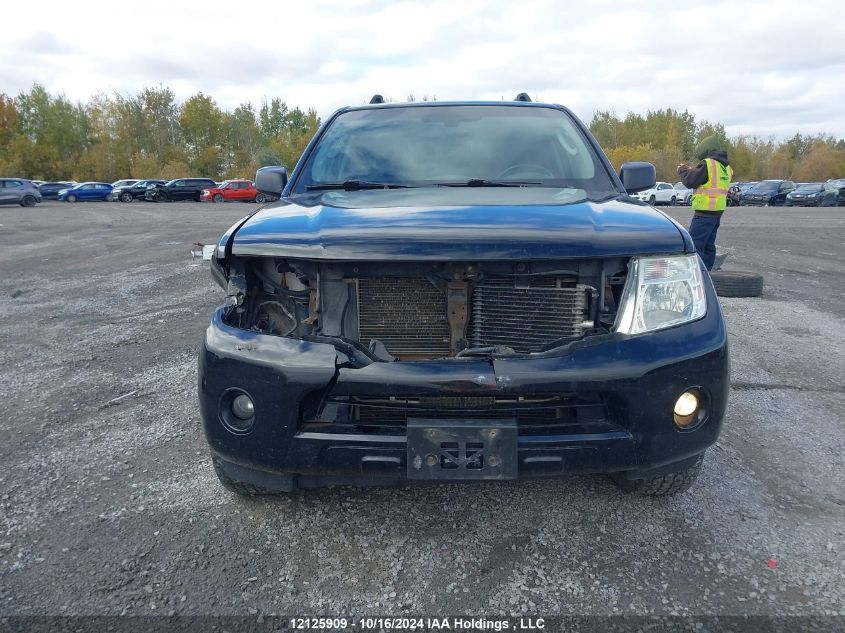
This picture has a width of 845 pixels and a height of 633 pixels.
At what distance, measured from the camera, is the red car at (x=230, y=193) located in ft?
121

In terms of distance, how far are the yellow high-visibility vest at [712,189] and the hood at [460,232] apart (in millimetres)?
5272

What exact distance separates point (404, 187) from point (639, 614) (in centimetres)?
209

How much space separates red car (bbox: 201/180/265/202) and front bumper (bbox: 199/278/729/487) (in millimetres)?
36487

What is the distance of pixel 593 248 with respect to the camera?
6.97 feet

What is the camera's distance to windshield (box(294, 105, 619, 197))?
319cm

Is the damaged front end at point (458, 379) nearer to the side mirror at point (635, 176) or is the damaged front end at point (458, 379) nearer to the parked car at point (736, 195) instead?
the side mirror at point (635, 176)

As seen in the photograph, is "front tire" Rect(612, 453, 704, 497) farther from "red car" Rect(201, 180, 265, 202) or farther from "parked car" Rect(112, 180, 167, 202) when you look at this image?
"parked car" Rect(112, 180, 167, 202)

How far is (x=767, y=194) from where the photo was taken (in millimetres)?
36375

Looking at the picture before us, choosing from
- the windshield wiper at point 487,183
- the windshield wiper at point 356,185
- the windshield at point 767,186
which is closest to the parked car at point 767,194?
the windshield at point 767,186

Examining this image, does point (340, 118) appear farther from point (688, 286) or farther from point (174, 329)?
point (174, 329)

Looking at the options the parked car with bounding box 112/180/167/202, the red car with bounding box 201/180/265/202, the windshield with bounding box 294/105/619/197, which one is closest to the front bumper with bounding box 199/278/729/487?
the windshield with bounding box 294/105/619/197

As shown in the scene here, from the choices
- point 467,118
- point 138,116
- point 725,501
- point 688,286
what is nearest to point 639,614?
point 725,501

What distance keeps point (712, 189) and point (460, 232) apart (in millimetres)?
6179

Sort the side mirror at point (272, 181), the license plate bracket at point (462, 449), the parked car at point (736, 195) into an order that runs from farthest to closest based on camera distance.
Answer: the parked car at point (736, 195), the side mirror at point (272, 181), the license plate bracket at point (462, 449)
